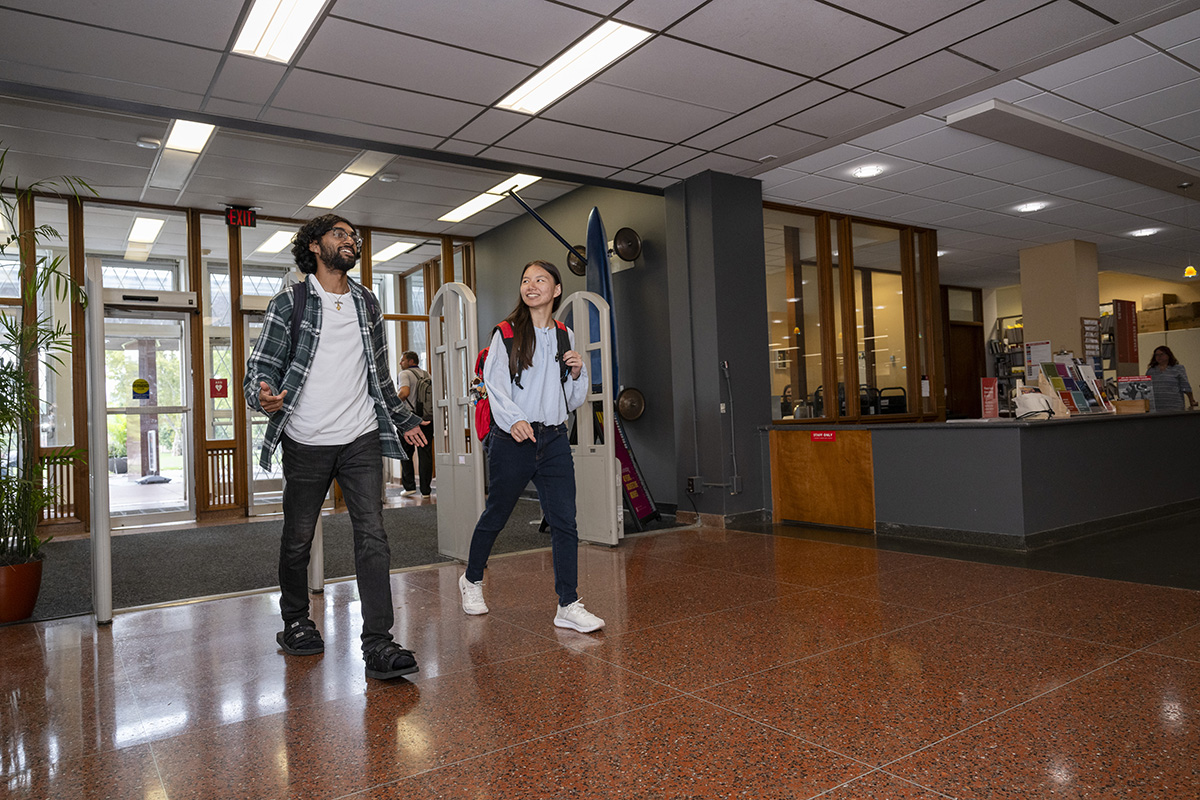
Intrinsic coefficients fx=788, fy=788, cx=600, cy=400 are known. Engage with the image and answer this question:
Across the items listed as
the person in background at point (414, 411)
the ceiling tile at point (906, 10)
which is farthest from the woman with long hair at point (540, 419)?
the person in background at point (414, 411)

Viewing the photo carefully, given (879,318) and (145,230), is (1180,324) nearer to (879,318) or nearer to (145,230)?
(879,318)

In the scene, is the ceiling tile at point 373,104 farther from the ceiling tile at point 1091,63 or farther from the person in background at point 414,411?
the person in background at point 414,411

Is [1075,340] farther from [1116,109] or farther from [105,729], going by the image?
[105,729]

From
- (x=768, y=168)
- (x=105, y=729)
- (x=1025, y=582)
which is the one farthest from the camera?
(x=768, y=168)

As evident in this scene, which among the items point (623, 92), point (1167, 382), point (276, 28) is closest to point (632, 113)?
point (623, 92)

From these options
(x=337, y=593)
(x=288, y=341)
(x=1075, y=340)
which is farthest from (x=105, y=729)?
(x=1075, y=340)

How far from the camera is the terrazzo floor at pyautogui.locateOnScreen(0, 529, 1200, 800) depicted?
6.11 feet

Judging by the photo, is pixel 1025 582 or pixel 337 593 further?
pixel 337 593

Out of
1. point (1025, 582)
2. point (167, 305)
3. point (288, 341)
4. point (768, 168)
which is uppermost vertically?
point (768, 168)

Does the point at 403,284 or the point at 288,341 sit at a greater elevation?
the point at 403,284

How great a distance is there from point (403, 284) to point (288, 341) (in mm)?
7215

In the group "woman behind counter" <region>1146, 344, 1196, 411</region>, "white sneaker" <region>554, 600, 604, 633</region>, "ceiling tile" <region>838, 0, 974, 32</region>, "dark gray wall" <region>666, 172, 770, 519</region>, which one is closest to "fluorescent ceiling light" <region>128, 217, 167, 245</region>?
"dark gray wall" <region>666, 172, 770, 519</region>

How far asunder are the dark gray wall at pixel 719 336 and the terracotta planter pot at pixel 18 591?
14.0 ft

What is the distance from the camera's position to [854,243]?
797 cm
